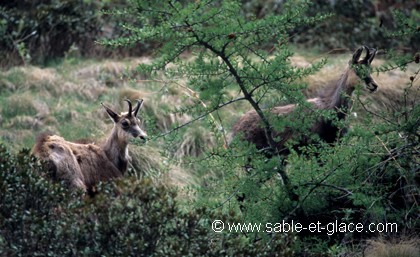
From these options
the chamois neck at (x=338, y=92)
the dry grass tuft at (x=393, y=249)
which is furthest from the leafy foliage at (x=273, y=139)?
the chamois neck at (x=338, y=92)

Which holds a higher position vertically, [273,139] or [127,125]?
[127,125]

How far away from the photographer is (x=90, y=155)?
10.7m

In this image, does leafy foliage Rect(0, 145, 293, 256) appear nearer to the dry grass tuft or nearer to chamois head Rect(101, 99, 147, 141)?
the dry grass tuft

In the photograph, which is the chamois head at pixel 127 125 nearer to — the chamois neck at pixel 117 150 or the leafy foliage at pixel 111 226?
the chamois neck at pixel 117 150

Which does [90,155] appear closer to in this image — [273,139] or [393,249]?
[273,139]

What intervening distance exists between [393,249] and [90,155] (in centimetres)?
Result: 396

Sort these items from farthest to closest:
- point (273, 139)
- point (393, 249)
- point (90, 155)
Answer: point (90, 155) < point (273, 139) < point (393, 249)

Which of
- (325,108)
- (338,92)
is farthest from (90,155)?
(338,92)

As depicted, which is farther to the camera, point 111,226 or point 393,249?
point 393,249

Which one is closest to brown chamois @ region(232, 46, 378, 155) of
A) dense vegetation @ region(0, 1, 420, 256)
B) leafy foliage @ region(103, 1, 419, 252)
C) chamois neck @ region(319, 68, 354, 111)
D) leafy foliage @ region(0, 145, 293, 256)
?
chamois neck @ region(319, 68, 354, 111)

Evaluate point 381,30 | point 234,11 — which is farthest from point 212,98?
point 381,30

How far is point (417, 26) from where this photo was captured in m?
8.48

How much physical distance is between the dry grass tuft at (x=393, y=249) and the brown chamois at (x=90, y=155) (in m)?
3.06

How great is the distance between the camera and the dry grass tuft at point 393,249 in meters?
8.18
